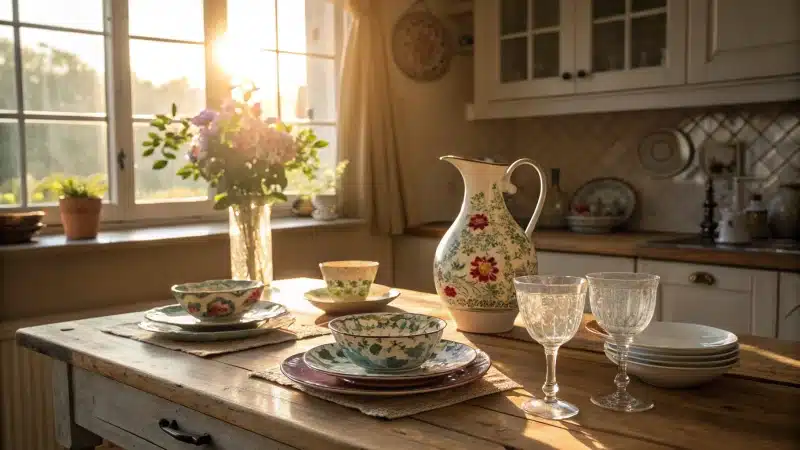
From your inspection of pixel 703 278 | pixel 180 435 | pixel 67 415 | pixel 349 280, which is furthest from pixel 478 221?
pixel 703 278

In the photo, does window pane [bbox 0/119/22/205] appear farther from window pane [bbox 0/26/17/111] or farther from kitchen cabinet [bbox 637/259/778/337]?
kitchen cabinet [bbox 637/259/778/337]

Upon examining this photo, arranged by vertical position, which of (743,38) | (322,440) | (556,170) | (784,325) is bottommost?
(784,325)

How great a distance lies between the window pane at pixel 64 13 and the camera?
2.53 m

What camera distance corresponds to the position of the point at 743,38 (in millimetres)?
2715

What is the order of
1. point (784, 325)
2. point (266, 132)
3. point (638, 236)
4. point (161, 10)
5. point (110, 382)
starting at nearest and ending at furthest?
1. point (110, 382)
2. point (266, 132)
3. point (784, 325)
4. point (161, 10)
5. point (638, 236)

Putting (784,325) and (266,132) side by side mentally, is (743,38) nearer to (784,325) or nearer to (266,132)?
(784,325)

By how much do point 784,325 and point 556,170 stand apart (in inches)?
52.0

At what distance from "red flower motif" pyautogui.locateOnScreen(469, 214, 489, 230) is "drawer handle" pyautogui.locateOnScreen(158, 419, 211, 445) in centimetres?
59

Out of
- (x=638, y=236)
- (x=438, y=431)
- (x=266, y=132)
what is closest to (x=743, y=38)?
(x=638, y=236)

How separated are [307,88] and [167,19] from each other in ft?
2.23

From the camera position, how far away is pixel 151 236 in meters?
2.53

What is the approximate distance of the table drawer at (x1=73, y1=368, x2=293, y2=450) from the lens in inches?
42.9

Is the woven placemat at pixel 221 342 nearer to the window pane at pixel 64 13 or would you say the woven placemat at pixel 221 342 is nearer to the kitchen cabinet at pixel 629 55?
the window pane at pixel 64 13

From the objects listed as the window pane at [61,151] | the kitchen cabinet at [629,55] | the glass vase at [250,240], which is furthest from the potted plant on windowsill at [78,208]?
the kitchen cabinet at [629,55]
